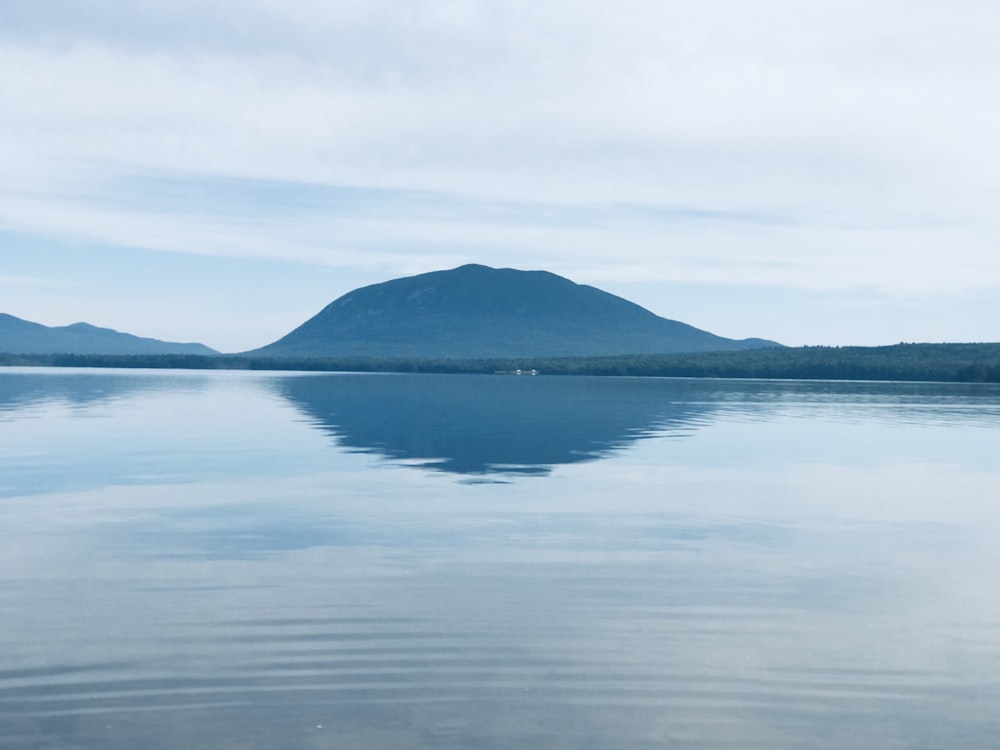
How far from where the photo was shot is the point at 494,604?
14969 millimetres

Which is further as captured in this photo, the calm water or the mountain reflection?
the mountain reflection

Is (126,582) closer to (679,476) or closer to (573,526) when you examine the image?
(573,526)

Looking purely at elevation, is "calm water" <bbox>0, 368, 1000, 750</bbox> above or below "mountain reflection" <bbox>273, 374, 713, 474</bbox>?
below

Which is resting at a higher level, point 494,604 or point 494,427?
point 494,427

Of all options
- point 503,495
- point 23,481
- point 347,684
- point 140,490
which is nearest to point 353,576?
point 347,684

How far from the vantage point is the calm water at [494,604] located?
10445 mm

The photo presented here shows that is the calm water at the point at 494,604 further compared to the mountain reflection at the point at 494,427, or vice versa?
the mountain reflection at the point at 494,427

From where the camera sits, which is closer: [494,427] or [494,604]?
[494,604]

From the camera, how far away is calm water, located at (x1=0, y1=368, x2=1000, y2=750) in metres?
10.4

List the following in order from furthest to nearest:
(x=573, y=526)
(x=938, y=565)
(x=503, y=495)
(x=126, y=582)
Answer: (x=503, y=495), (x=573, y=526), (x=938, y=565), (x=126, y=582)

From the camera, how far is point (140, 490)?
27.0 m

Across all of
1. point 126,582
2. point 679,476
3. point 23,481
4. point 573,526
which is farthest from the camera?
point 679,476

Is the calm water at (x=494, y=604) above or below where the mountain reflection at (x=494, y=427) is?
below

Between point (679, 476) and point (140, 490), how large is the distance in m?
15.1
